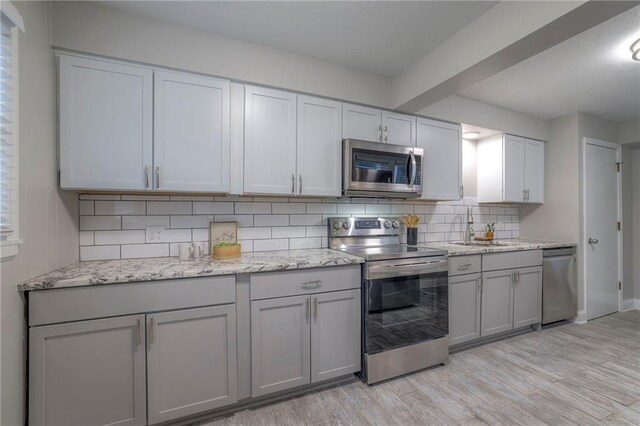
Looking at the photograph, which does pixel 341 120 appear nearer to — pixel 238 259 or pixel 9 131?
pixel 238 259

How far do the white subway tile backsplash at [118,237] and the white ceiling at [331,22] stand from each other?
4.74 ft

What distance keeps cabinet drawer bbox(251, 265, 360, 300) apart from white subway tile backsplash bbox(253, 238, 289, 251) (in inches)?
24.4

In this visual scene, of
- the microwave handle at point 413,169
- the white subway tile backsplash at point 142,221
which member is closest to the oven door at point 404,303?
the microwave handle at point 413,169

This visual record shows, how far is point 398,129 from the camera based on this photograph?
8.36ft

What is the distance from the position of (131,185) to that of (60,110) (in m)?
0.55

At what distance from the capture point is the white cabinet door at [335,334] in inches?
73.4

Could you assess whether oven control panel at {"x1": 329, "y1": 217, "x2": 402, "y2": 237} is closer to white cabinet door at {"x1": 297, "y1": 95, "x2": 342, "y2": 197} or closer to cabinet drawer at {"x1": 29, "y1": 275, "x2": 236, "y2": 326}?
white cabinet door at {"x1": 297, "y1": 95, "x2": 342, "y2": 197}

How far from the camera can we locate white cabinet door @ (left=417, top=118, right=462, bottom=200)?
2691mm

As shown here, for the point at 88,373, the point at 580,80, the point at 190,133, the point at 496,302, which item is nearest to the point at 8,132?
the point at 190,133

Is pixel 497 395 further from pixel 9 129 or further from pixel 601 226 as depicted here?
pixel 9 129

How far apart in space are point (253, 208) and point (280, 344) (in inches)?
43.0

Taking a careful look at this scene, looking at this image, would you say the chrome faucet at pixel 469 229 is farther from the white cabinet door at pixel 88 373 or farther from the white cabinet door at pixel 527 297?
the white cabinet door at pixel 88 373

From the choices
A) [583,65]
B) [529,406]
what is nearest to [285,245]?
[529,406]

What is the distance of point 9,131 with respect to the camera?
1196mm
